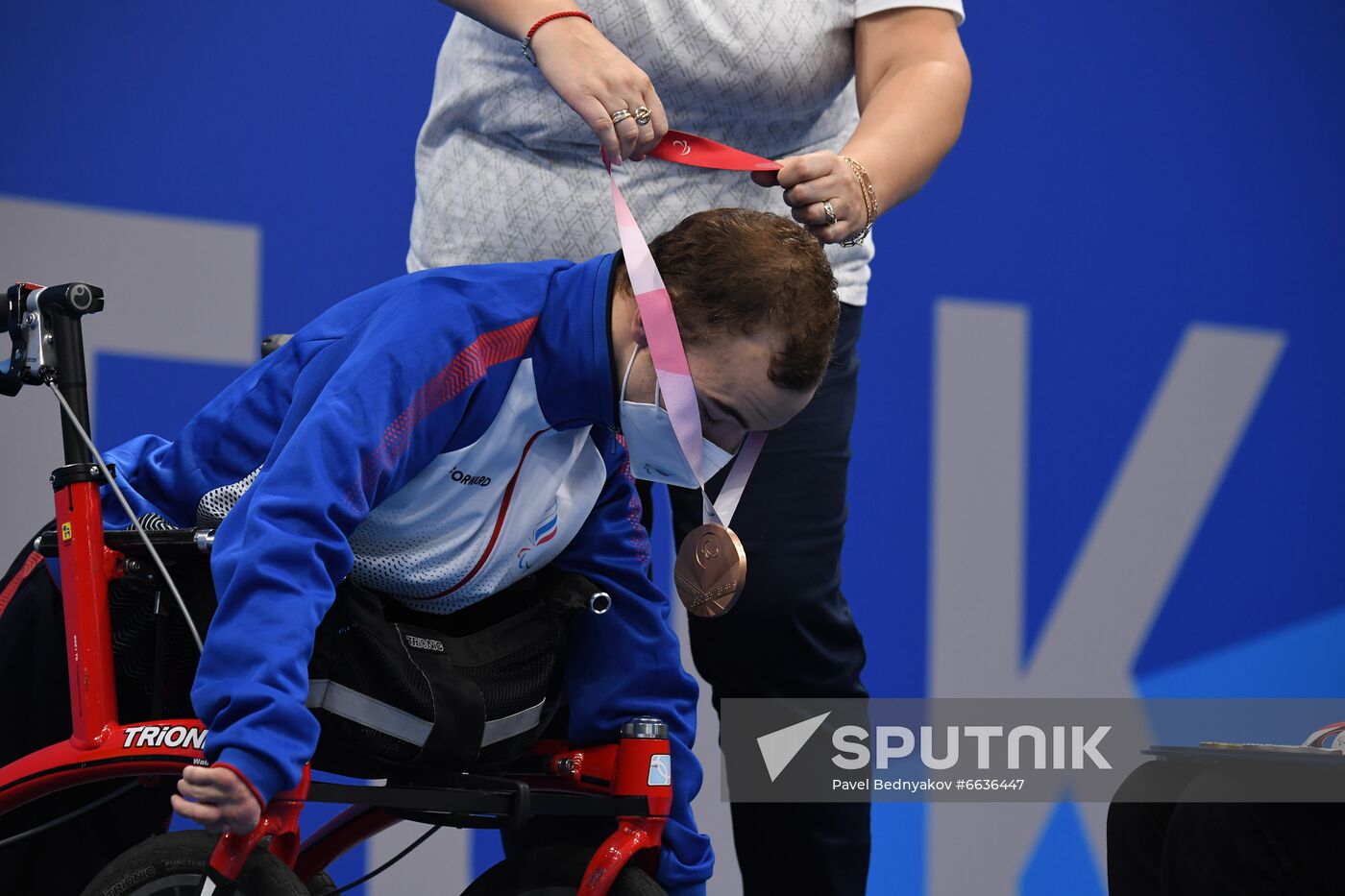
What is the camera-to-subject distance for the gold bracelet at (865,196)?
46.1 inches

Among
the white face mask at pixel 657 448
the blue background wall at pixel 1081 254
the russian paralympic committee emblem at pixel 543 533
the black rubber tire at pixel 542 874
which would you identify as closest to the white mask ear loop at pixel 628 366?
the white face mask at pixel 657 448

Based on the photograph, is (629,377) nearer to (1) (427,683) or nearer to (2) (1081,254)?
(1) (427,683)

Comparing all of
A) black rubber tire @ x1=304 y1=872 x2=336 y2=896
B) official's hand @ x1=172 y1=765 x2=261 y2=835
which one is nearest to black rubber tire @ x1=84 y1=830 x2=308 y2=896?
official's hand @ x1=172 y1=765 x2=261 y2=835

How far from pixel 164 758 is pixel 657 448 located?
40 cm

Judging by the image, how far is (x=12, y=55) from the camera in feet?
5.93

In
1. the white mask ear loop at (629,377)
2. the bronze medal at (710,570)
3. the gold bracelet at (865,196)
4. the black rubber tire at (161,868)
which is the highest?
the gold bracelet at (865,196)

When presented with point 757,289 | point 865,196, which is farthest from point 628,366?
point 865,196

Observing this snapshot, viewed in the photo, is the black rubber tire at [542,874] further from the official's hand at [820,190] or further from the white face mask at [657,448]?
the official's hand at [820,190]

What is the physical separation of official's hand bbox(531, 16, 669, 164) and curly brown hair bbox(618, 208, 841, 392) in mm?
81

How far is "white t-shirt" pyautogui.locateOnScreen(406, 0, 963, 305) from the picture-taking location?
131 cm

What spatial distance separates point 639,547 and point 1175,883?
18.9 inches

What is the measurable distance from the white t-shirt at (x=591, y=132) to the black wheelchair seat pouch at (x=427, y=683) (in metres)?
0.35

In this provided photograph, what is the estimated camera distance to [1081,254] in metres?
2.39

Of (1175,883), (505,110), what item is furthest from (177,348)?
(1175,883)
